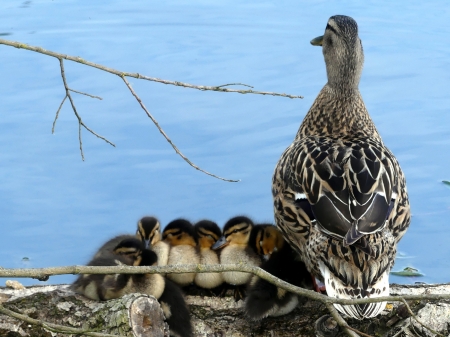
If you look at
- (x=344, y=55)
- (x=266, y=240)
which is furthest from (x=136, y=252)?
(x=344, y=55)

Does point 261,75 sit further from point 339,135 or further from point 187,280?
point 187,280

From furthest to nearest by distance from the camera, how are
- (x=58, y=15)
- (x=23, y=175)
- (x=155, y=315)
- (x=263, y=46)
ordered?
(x=58, y=15)
(x=263, y=46)
(x=23, y=175)
(x=155, y=315)

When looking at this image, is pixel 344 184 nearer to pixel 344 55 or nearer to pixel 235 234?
pixel 235 234

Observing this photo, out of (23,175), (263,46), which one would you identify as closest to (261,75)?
(263,46)

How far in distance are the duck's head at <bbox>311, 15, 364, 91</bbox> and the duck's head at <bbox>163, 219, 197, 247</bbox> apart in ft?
3.40

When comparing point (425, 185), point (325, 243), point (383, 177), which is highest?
point (383, 177)

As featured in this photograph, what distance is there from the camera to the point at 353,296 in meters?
2.77

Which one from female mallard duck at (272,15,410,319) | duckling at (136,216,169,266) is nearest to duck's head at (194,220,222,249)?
duckling at (136,216,169,266)

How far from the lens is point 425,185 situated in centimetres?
502

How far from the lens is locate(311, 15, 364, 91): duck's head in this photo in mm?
3873

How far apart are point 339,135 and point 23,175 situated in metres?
2.30

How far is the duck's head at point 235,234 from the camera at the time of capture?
341 centimetres

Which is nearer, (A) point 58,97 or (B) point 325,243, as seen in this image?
(B) point 325,243

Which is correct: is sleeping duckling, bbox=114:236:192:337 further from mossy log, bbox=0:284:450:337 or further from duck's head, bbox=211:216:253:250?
duck's head, bbox=211:216:253:250
